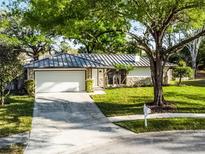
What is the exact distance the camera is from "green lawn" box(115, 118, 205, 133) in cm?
1745

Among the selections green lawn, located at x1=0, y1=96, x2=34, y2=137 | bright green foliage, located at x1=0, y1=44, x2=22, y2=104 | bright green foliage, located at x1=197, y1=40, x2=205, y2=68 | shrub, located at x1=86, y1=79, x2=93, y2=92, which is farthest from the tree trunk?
bright green foliage, located at x1=197, y1=40, x2=205, y2=68

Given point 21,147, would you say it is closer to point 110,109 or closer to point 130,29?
point 110,109

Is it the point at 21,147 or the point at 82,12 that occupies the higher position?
the point at 82,12

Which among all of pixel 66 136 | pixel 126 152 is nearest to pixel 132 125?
pixel 66 136

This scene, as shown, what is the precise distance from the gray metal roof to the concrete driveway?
42.3 feet

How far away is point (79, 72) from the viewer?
1399 inches

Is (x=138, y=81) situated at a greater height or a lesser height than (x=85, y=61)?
lesser

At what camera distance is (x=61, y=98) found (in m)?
30.2

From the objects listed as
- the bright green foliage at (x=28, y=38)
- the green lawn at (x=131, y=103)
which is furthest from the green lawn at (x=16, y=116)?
the bright green foliage at (x=28, y=38)

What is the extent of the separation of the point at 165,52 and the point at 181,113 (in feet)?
14.4

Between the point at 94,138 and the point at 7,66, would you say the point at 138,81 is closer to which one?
the point at 7,66

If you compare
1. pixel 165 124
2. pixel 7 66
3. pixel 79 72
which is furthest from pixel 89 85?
pixel 165 124

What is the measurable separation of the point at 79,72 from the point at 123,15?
1558 cm

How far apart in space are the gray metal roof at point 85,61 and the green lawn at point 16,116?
18.9 ft
